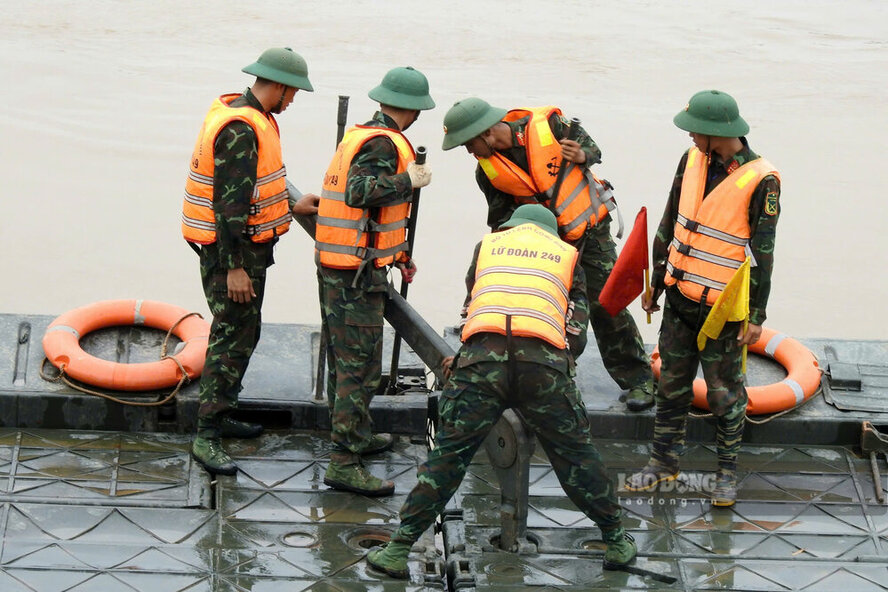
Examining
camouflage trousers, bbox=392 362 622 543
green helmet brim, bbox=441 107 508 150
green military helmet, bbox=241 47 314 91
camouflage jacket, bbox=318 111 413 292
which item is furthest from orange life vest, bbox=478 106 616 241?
camouflage trousers, bbox=392 362 622 543

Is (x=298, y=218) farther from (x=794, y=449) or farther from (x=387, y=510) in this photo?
(x=794, y=449)

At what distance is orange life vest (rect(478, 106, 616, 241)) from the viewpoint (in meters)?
6.33

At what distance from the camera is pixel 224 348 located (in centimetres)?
614

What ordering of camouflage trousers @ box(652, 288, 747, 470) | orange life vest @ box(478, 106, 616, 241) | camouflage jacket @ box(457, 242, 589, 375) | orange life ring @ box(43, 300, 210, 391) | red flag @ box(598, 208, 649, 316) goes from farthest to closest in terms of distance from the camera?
orange life ring @ box(43, 300, 210, 391)
orange life vest @ box(478, 106, 616, 241)
red flag @ box(598, 208, 649, 316)
camouflage trousers @ box(652, 288, 747, 470)
camouflage jacket @ box(457, 242, 589, 375)

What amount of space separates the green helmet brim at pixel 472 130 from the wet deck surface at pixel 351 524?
1.49m

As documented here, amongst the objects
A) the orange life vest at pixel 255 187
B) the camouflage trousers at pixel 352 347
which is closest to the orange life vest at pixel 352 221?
the camouflage trousers at pixel 352 347

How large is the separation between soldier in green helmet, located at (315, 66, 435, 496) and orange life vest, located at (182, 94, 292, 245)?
249 millimetres

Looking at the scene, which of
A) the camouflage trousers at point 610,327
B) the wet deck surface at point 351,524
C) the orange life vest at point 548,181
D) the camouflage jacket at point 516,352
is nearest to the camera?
the camouflage jacket at point 516,352

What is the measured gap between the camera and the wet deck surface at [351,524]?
5273mm

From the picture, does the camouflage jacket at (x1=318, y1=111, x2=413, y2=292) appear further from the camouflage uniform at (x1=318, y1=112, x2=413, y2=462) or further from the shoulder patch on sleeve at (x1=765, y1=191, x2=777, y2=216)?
the shoulder patch on sleeve at (x1=765, y1=191, x2=777, y2=216)

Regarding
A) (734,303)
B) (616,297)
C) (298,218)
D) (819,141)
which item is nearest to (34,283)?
(298,218)

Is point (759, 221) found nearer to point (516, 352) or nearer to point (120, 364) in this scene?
point (516, 352)

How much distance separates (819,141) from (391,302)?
349 inches

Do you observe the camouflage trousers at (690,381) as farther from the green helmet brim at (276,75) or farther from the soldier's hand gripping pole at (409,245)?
the green helmet brim at (276,75)
